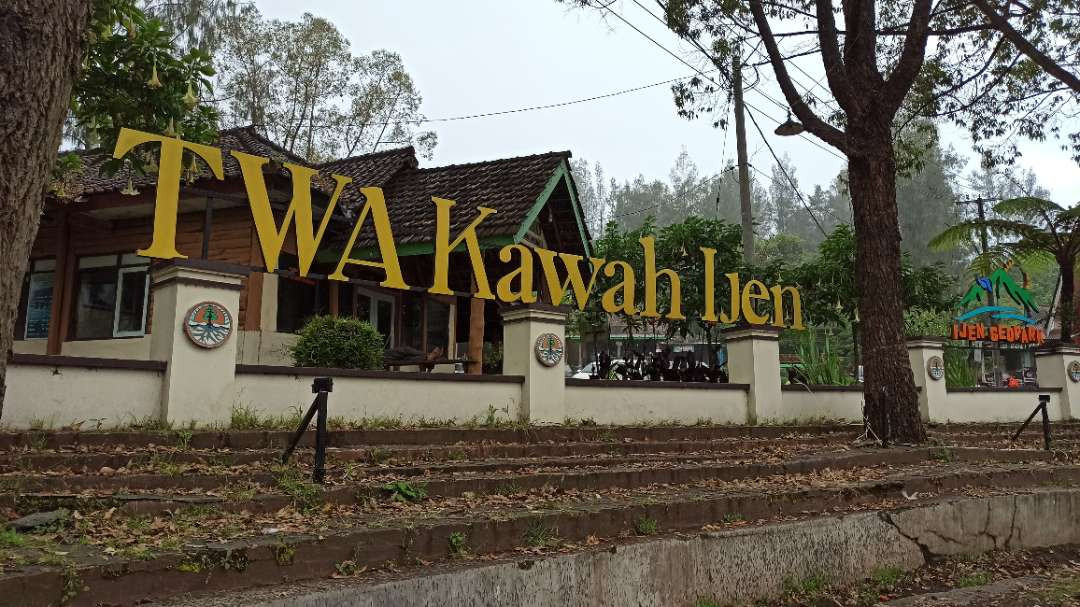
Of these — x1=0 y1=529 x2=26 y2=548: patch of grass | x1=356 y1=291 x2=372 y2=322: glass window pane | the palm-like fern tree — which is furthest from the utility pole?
x1=0 y1=529 x2=26 y2=548: patch of grass

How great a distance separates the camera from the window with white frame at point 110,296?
1348 cm

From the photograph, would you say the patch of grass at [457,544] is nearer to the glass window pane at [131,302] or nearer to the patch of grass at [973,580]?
the patch of grass at [973,580]

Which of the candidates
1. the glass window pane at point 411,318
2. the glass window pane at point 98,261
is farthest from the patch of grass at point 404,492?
the glass window pane at point 98,261

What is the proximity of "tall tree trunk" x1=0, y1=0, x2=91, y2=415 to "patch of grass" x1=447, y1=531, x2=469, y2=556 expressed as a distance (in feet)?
8.42

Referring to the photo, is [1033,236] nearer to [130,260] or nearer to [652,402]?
[652,402]

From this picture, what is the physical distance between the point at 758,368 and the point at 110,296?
37.0 ft

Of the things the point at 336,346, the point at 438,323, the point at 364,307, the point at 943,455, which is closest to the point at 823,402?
the point at 943,455

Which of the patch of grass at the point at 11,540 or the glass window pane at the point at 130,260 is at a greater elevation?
the glass window pane at the point at 130,260

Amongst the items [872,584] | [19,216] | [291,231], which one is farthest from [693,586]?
[291,231]

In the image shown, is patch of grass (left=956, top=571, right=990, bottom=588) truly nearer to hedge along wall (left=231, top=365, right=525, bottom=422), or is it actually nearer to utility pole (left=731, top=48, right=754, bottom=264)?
hedge along wall (left=231, top=365, right=525, bottom=422)

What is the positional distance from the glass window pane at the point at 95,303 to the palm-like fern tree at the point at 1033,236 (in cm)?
1844

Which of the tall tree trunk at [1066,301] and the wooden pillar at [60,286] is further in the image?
the tall tree trunk at [1066,301]

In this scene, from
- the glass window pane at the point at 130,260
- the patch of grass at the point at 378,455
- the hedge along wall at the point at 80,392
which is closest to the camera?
the hedge along wall at the point at 80,392

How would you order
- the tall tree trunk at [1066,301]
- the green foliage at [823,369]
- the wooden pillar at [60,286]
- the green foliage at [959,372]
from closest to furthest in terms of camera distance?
the wooden pillar at [60,286]
the green foliage at [823,369]
the green foliage at [959,372]
the tall tree trunk at [1066,301]
